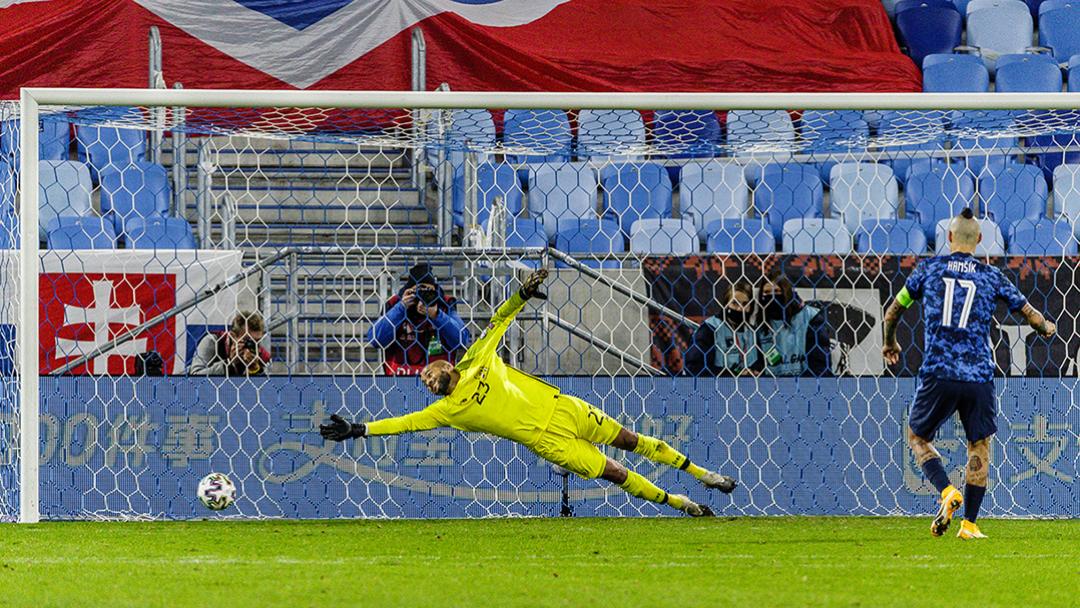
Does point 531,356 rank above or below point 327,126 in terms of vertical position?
below

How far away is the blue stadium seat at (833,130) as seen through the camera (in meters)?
9.30

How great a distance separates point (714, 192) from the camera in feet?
40.3

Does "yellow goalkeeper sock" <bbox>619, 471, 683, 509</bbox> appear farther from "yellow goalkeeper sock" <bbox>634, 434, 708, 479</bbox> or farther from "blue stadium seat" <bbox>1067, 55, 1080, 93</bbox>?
"blue stadium seat" <bbox>1067, 55, 1080, 93</bbox>

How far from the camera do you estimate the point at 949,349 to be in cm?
700

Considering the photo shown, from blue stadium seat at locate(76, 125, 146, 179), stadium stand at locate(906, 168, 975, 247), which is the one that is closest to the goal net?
blue stadium seat at locate(76, 125, 146, 179)

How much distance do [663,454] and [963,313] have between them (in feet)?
6.24

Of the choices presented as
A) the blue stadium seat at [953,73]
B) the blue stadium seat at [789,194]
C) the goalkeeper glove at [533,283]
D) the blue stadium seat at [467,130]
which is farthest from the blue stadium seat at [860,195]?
the goalkeeper glove at [533,283]

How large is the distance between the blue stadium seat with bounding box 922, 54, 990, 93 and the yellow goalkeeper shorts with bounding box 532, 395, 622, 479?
6.81m

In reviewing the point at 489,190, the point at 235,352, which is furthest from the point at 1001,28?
the point at 235,352

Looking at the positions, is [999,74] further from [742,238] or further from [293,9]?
[293,9]

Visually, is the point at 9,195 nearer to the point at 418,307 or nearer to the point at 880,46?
the point at 418,307

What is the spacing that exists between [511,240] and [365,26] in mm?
2016

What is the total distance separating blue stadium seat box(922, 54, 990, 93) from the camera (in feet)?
44.4

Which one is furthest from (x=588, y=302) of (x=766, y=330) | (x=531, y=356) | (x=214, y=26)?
(x=214, y=26)
